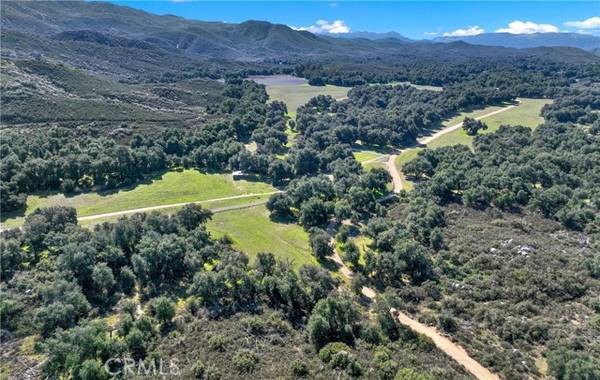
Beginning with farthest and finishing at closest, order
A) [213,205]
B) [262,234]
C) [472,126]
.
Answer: [472,126]
[213,205]
[262,234]

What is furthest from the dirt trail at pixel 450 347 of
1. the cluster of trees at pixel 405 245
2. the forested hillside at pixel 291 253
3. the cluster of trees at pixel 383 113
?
the cluster of trees at pixel 383 113

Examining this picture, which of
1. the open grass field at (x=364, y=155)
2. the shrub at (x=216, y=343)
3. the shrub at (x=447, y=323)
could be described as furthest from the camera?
the open grass field at (x=364, y=155)

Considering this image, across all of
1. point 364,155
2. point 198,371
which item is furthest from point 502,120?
point 198,371

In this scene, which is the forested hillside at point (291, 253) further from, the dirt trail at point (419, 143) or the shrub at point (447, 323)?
the dirt trail at point (419, 143)

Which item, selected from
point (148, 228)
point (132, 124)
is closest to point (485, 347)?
point (148, 228)

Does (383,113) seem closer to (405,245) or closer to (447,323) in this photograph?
(405,245)

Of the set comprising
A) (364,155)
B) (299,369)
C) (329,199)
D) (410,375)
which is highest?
(364,155)

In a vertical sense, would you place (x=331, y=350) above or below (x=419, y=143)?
below
